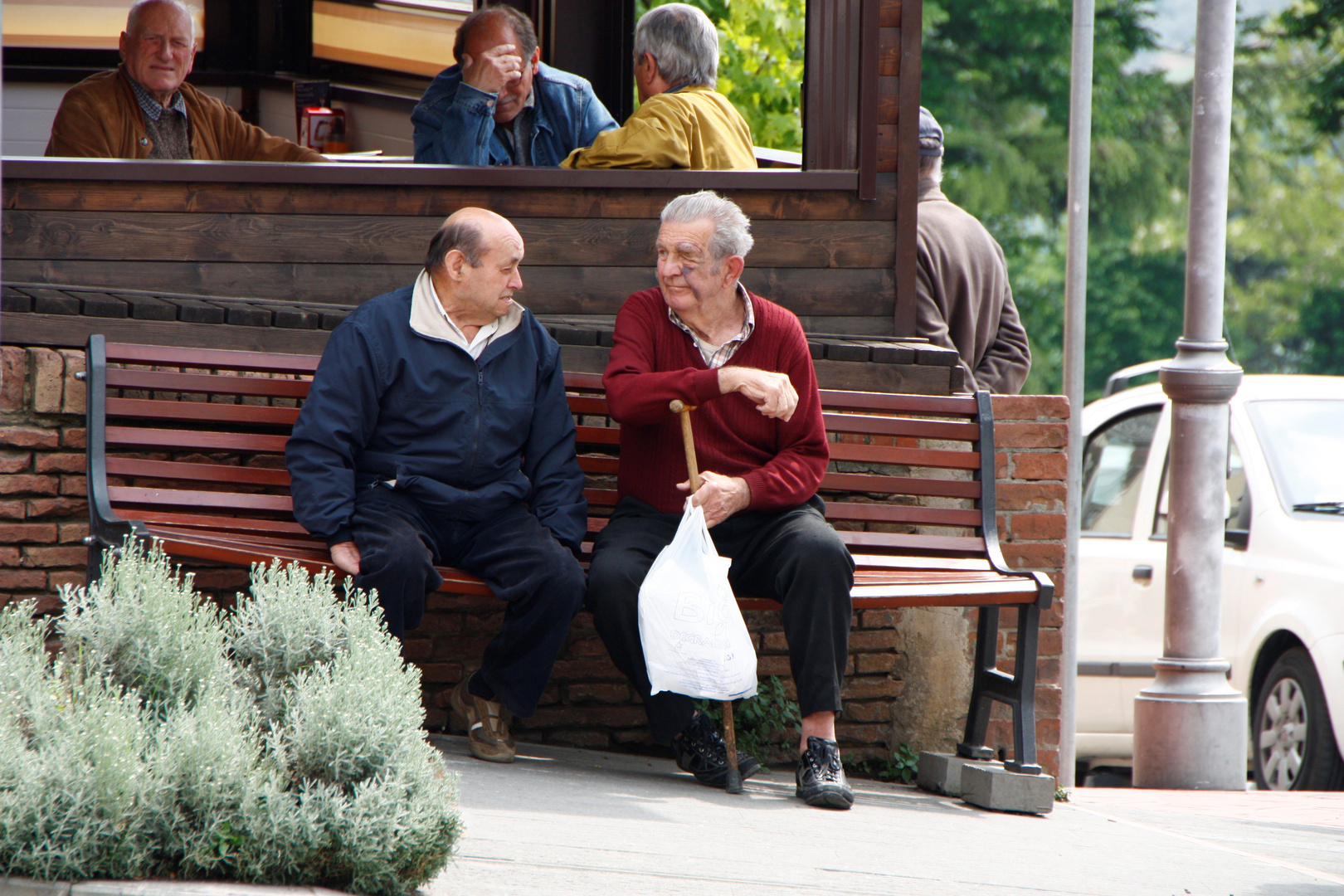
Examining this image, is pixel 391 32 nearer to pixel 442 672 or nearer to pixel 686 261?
pixel 686 261

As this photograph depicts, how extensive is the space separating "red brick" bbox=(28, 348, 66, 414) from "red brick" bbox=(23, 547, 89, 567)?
39 centimetres

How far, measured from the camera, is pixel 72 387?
431 cm

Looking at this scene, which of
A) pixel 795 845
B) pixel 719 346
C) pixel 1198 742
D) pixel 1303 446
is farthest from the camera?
pixel 1303 446

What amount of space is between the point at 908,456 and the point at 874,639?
66cm

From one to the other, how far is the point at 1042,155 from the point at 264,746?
72.2ft

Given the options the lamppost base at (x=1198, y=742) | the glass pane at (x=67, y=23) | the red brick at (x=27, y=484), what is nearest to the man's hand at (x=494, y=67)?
the red brick at (x=27, y=484)

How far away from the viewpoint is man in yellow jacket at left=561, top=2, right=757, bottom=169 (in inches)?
215

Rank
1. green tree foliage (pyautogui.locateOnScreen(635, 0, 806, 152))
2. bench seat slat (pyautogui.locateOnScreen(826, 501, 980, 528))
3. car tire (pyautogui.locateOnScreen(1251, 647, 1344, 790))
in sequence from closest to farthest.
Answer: bench seat slat (pyautogui.locateOnScreen(826, 501, 980, 528))
car tire (pyautogui.locateOnScreen(1251, 647, 1344, 790))
green tree foliage (pyautogui.locateOnScreen(635, 0, 806, 152))

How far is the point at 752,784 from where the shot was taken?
4473mm

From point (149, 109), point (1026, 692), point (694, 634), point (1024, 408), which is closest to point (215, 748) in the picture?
point (694, 634)

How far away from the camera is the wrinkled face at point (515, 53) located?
5688mm

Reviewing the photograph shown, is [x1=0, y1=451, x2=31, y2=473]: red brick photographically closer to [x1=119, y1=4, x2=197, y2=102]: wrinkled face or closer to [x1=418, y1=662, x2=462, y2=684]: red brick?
[x1=418, y1=662, x2=462, y2=684]: red brick

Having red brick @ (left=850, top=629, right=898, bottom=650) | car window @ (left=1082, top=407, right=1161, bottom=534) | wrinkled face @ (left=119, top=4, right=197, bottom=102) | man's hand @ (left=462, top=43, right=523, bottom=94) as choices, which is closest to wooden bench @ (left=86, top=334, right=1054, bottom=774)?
red brick @ (left=850, top=629, right=898, bottom=650)

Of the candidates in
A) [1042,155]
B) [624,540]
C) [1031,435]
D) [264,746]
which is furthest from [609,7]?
[1042,155]
